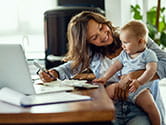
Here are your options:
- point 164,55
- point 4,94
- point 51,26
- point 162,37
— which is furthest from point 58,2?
point 4,94

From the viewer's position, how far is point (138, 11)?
12.5ft

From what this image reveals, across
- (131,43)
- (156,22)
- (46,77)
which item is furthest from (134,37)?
(156,22)

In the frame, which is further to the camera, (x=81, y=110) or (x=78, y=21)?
(x=78, y=21)

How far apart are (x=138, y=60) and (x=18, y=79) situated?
731mm

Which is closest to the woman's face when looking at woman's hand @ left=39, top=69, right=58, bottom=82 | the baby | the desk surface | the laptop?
the baby

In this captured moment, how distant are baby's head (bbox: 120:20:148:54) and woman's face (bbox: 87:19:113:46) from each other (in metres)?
0.20

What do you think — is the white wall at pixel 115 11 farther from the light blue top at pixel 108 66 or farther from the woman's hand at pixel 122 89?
the woman's hand at pixel 122 89

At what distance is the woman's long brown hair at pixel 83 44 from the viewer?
2.06 meters

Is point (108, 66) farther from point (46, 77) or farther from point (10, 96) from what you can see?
point (10, 96)

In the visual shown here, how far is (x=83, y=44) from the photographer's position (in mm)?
2080

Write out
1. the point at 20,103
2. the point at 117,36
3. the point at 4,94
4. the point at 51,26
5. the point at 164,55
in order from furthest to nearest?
the point at 51,26 < the point at 117,36 < the point at 164,55 < the point at 4,94 < the point at 20,103

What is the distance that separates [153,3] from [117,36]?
6.87 feet

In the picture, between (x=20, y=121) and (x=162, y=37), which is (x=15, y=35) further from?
(x=20, y=121)

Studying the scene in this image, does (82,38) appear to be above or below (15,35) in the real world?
above
